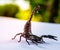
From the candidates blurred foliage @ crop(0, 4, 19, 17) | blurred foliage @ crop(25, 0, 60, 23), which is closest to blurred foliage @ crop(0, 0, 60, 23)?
blurred foliage @ crop(25, 0, 60, 23)

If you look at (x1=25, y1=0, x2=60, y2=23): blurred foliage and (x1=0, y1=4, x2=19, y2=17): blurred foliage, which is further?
(x1=0, y1=4, x2=19, y2=17): blurred foliage

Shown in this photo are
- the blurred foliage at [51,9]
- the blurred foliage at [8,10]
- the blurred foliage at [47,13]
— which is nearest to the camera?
the blurred foliage at [47,13]

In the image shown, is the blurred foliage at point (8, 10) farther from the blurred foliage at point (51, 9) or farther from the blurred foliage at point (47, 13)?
the blurred foliage at point (51, 9)

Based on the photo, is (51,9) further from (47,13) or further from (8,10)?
(8,10)

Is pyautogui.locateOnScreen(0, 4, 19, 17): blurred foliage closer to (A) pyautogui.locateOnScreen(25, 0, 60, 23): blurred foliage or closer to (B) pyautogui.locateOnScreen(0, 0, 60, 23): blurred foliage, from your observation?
(B) pyautogui.locateOnScreen(0, 0, 60, 23): blurred foliage

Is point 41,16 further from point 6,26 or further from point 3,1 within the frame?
point 6,26

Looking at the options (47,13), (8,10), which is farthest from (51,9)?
(8,10)

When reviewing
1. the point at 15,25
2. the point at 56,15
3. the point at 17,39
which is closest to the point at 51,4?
the point at 56,15

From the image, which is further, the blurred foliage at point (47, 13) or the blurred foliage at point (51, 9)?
the blurred foliage at point (51, 9)

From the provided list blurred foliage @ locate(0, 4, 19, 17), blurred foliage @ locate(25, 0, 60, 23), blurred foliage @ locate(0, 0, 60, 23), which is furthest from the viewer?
blurred foliage @ locate(0, 4, 19, 17)

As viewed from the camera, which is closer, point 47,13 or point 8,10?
point 47,13

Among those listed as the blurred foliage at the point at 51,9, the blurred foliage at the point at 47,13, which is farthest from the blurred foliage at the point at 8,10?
the blurred foliage at the point at 51,9

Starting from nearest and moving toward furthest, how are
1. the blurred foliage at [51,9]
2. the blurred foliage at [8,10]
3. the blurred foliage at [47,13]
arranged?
the blurred foliage at [47,13], the blurred foliage at [51,9], the blurred foliage at [8,10]
